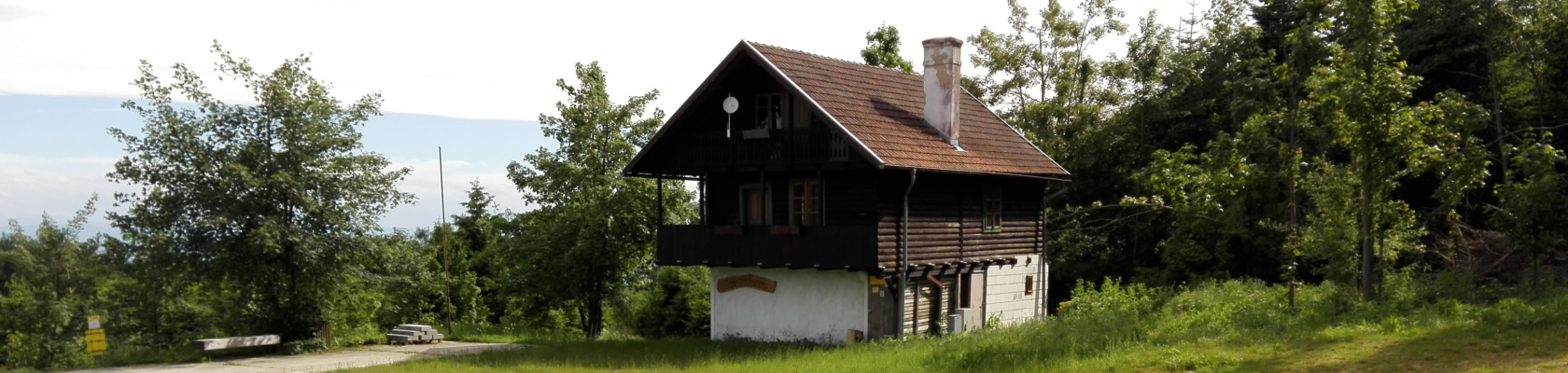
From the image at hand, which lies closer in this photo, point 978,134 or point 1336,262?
point 1336,262

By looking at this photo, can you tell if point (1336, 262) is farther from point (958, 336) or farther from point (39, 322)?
point (39, 322)

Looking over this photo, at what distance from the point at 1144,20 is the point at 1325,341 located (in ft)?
90.7

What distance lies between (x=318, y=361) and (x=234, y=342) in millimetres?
1832

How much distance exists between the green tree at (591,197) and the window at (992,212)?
8095 millimetres

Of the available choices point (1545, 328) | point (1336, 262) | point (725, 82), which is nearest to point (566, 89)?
point (725, 82)

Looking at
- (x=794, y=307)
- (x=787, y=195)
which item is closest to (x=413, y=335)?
(x=794, y=307)

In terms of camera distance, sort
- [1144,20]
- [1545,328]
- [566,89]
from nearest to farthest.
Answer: [1545,328], [566,89], [1144,20]

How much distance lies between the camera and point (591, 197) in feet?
101

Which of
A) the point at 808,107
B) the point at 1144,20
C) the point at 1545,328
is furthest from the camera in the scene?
the point at 1144,20

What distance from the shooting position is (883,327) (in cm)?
2506

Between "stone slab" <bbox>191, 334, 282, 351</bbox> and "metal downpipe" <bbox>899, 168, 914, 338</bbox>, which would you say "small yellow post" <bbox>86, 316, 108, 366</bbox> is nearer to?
"stone slab" <bbox>191, 334, 282, 351</bbox>

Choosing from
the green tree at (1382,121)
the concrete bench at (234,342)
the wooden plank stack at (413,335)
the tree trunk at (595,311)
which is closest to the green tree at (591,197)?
the tree trunk at (595,311)

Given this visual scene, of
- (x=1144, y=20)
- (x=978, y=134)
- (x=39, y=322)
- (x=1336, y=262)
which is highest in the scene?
(x=1144, y=20)

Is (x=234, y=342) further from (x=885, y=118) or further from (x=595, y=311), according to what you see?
(x=885, y=118)
